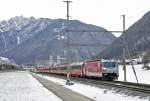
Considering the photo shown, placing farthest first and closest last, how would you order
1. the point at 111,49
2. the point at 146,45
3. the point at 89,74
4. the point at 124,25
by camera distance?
the point at 146,45
the point at 111,49
the point at 89,74
the point at 124,25

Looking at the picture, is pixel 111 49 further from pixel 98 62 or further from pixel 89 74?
pixel 98 62

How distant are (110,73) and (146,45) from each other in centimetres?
8625

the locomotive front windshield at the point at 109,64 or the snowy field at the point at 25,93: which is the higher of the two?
the locomotive front windshield at the point at 109,64

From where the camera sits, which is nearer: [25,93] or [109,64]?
[25,93]

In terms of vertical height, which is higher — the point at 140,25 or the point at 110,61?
the point at 140,25

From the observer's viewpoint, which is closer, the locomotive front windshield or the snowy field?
the snowy field

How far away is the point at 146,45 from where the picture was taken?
147 metres

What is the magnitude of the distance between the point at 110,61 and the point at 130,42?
89.5 metres

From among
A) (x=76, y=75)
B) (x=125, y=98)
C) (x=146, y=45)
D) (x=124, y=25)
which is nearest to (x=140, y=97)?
(x=125, y=98)

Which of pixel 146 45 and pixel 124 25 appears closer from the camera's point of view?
pixel 124 25

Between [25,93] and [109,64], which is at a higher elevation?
[109,64]

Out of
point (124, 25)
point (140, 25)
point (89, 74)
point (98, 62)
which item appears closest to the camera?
point (124, 25)

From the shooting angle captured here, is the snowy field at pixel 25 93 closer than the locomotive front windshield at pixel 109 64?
Yes

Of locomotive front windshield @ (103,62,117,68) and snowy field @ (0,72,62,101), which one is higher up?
locomotive front windshield @ (103,62,117,68)
